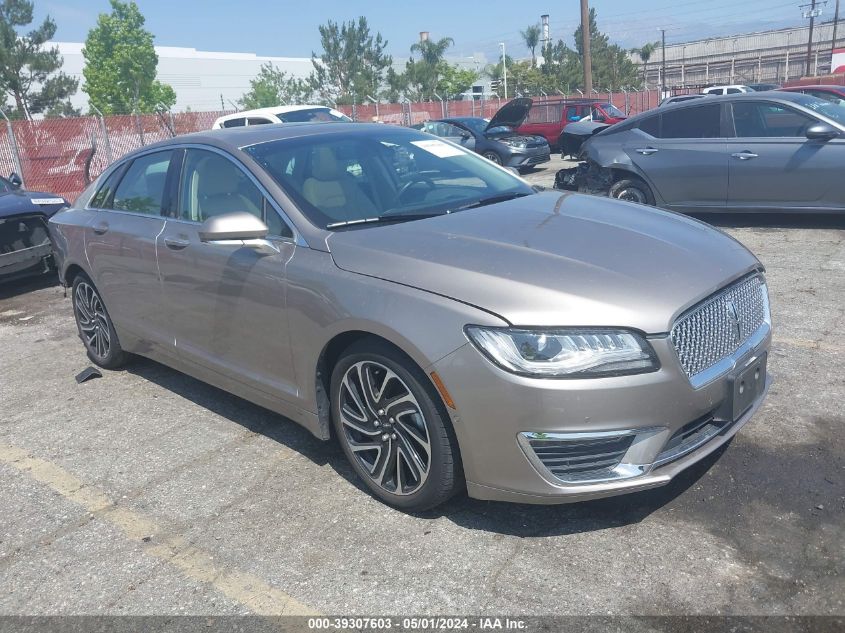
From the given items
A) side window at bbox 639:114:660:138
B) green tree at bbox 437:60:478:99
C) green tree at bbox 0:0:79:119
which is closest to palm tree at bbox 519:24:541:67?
green tree at bbox 437:60:478:99

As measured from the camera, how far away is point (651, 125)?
360 inches

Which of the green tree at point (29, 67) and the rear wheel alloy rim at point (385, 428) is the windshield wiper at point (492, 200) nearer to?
the rear wheel alloy rim at point (385, 428)

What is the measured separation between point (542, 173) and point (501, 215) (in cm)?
1415

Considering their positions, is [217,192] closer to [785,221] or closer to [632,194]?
[632,194]

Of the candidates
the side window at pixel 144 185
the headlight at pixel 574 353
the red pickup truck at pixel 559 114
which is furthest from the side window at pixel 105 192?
the red pickup truck at pixel 559 114

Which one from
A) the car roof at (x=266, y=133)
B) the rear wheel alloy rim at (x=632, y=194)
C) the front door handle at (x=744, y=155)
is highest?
the car roof at (x=266, y=133)

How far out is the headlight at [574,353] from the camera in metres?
2.72

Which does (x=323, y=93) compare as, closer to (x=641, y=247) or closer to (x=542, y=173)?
(x=542, y=173)

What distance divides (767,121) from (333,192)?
6.47m

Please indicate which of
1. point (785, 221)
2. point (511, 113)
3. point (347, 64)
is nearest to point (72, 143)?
point (511, 113)

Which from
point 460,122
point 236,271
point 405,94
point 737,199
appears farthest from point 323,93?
point 236,271

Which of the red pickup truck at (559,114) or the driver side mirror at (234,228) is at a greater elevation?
the driver side mirror at (234,228)

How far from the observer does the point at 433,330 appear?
288 centimetres

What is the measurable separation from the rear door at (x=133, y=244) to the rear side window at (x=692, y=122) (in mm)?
6365
